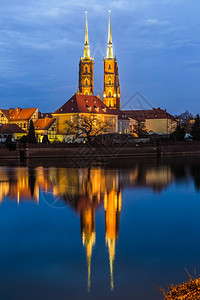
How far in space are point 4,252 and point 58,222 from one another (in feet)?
14.0

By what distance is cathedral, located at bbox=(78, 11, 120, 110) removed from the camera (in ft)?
456

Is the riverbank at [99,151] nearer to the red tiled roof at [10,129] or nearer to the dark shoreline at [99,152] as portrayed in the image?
the dark shoreline at [99,152]

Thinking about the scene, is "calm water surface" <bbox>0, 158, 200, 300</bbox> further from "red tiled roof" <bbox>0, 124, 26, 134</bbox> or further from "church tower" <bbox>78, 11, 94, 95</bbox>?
"church tower" <bbox>78, 11, 94, 95</bbox>

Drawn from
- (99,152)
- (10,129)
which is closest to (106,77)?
(10,129)

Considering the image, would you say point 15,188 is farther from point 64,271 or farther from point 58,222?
point 64,271

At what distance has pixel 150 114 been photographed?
126 meters

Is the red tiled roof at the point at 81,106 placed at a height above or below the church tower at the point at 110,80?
below

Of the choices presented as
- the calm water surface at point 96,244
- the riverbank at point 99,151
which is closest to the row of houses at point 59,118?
the riverbank at point 99,151

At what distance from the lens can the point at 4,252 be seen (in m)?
11.7

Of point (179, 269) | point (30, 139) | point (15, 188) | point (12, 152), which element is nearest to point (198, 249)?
point (179, 269)

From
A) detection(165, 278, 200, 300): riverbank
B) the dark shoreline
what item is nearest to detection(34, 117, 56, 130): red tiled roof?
the dark shoreline

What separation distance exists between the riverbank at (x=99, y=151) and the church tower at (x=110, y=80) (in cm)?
6725

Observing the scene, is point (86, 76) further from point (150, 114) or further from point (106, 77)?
point (150, 114)

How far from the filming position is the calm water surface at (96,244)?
30.1ft
